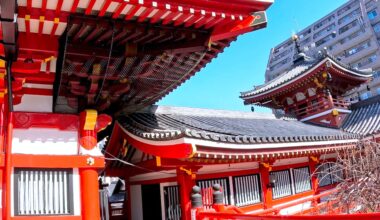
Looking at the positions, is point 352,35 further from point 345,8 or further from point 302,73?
point 302,73

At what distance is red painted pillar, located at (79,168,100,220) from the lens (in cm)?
633

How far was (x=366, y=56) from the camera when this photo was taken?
60.1 m

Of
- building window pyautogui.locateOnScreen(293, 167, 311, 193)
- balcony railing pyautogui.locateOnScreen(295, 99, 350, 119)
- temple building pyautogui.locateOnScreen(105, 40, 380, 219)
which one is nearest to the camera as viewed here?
temple building pyautogui.locateOnScreen(105, 40, 380, 219)

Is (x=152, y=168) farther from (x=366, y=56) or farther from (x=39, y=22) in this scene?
(x=366, y=56)

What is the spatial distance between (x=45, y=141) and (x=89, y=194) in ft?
4.01

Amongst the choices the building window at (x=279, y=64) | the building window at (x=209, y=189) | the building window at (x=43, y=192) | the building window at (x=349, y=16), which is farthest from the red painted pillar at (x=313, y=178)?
the building window at (x=279, y=64)

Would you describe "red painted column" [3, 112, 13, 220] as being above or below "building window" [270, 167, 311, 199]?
above

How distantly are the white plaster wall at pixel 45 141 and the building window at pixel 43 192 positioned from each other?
1.11 feet

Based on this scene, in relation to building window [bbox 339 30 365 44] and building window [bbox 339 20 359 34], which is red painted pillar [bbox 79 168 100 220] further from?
building window [bbox 339 20 359 34]

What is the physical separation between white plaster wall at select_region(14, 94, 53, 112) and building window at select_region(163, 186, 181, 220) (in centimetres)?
382

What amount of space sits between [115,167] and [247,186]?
407cm

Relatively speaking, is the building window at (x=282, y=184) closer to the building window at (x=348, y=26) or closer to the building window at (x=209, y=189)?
the building window at (x=209, y=189)

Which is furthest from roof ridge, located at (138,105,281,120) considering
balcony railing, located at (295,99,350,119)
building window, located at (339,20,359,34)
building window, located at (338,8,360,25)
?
building window, located at (338,8,360,25)

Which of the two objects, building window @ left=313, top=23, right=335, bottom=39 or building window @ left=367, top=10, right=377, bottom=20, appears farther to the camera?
building window @ left=313, top=23, right=335, bottom=39
